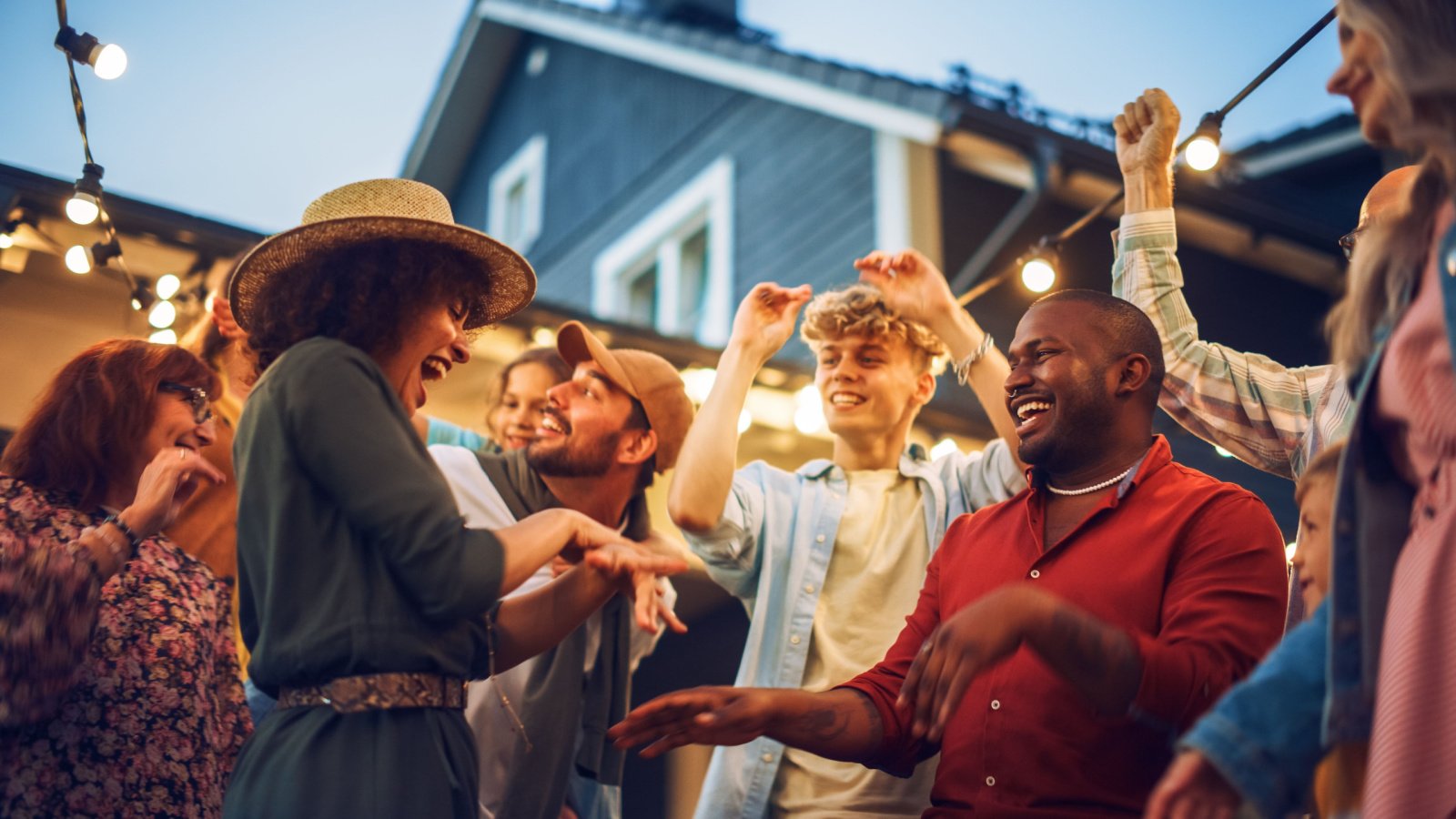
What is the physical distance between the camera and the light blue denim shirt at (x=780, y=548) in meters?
3.21

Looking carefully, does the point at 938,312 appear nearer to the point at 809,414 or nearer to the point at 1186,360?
the point at 1186,360

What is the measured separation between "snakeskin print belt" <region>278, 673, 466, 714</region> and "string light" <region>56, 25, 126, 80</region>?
332 cm

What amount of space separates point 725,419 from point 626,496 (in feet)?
1.90

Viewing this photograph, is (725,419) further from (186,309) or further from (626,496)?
(186,309)

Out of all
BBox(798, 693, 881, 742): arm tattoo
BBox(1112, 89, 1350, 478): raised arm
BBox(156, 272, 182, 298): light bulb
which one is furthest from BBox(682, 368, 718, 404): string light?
BBox(798, 693, 881, 742): arm tattoo

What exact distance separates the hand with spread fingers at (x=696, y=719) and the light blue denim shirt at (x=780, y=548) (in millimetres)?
761

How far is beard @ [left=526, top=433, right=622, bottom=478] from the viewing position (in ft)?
12.4

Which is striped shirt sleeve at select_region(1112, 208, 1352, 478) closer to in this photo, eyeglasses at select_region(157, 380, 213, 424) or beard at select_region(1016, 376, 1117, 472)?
beard at select_region(1016, 376, 1117, 472)

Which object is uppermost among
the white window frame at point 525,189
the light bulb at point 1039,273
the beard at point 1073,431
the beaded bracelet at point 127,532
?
the white window frame at point 525,189

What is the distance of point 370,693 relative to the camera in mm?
2119

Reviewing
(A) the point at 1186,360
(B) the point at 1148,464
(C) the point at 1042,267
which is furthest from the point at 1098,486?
(C) the point at 1042,267

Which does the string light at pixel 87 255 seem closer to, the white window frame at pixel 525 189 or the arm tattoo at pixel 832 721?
the arm tattoo at pixel 832 721

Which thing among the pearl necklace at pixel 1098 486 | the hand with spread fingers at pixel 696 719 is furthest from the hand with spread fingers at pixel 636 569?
the pearl necklace at pixel 1098 486

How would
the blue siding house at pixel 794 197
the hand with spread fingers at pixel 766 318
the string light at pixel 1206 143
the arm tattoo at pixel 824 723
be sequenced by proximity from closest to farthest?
the arm tattoo at pixel 824 723 → the hand with spread fingers at pixel 766 318 → the string light at pixel 1206 143 → the blue siding house at pixel 794 197
